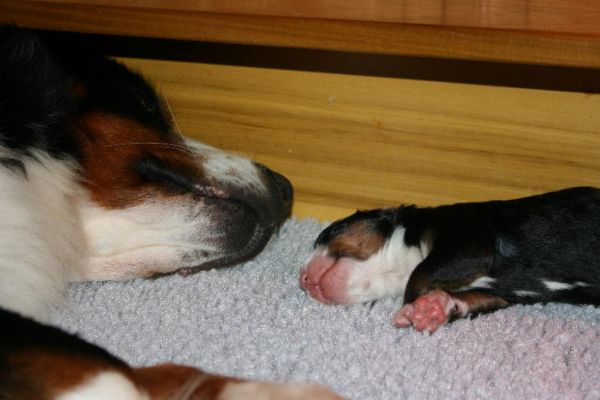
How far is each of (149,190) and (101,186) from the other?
0.31 feet

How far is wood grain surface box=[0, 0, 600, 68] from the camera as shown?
155cm

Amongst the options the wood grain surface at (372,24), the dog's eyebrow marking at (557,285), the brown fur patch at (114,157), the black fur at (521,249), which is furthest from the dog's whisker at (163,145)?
the dog's eyebrow marking at (557,285)

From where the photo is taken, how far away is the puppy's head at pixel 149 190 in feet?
6.03

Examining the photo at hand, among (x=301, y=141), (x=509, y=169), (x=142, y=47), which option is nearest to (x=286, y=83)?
(x=301, y=141)

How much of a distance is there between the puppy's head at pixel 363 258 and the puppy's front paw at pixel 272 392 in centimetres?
59

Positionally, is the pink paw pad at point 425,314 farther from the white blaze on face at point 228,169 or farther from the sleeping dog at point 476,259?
the white blaze on face at point 228,169

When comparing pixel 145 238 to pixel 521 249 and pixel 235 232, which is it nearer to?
pixel 235 232

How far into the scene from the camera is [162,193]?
6.15ft

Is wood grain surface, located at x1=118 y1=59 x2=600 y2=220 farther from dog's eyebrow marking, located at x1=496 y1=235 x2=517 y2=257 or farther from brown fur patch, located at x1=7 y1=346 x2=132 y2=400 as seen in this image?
brown fur patch, located at x1=7 y1=346 x2=132 y2=400

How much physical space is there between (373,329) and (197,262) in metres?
0.41

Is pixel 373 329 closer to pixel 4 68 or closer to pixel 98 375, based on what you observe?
pixel 98 375

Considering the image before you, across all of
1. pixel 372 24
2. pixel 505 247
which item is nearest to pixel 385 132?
pixel 505 247

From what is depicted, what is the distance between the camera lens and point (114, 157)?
1841 mm

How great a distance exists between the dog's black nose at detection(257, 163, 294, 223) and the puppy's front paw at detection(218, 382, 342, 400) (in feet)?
2.45
